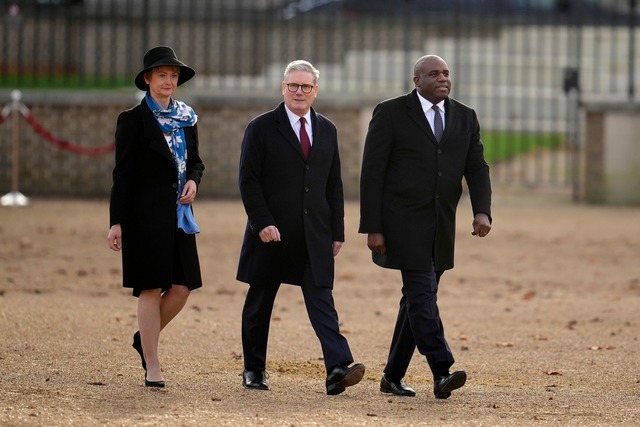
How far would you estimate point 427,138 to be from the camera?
23.2ft

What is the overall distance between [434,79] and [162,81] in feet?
4.41

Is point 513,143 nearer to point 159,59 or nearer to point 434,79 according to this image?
point 434,79

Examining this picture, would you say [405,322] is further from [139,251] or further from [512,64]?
[512,64]

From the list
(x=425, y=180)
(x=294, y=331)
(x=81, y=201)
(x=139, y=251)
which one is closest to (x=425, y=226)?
(x=425, y=180)

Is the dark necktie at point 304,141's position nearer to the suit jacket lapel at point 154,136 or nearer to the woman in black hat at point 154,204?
the woman in black hat at point 154,204

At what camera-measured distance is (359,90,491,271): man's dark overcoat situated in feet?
23.0

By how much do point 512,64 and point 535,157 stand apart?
1.66 metres

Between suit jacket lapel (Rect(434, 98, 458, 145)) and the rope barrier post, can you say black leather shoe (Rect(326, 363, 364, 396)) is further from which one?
the rope barrier post

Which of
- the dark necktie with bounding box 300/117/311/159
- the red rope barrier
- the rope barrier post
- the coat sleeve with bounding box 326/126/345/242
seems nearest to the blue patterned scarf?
the dark necktie with bounding box 300/117/311/159

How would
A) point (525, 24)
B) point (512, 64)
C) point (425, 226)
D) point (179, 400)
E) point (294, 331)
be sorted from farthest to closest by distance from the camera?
point (512, 64) → point (525, 24) → point (294, 331) → point (425, 226) → point (179, 400)

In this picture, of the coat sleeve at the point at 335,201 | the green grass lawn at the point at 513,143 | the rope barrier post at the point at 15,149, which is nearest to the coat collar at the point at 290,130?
the coat sleeve at the point at 335,201

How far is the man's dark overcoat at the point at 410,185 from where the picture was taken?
7016 millimetres

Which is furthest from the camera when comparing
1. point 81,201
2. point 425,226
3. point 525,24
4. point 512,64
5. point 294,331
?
point 512,64

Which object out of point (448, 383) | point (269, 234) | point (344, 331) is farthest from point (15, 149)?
point (448, 383)
